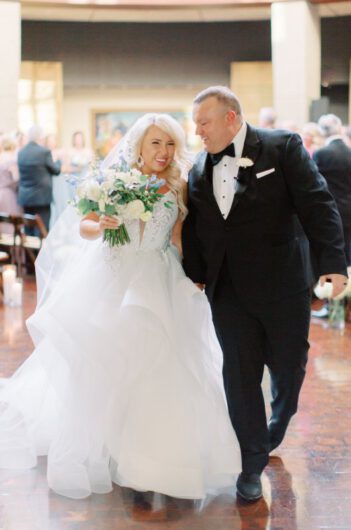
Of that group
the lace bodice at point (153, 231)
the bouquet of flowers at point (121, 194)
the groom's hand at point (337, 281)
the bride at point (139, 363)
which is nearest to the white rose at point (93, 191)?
the bouquet of flowers at point (121, 194)

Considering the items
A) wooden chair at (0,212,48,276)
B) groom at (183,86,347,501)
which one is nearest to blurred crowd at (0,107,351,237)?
wooden chair at (0,212,48,276)

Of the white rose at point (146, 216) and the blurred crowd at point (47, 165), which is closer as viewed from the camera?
the white rose at point (146, 216)

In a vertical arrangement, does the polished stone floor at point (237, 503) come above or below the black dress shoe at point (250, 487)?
below

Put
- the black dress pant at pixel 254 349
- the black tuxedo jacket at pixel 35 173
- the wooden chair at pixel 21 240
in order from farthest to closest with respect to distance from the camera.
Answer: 1. the black tuxedo jacket at pixel 35 173
2. the wooden chair at pixel 21 240
3. the black dress pant at pixel 254 349

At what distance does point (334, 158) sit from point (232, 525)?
4.77 metres

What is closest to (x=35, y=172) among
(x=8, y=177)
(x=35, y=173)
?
(x=35, y=173)

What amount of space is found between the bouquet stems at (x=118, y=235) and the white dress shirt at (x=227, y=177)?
1.60 ft

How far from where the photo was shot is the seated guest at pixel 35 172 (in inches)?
425

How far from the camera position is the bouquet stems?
12.5 feet

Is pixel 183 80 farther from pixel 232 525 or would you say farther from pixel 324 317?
pixel 232 525

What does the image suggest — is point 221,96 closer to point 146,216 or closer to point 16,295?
point 146,216

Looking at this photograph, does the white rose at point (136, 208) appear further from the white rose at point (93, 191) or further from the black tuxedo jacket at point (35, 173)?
the black tuxedo jacket at point (35, 173)

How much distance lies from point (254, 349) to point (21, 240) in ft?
22.3

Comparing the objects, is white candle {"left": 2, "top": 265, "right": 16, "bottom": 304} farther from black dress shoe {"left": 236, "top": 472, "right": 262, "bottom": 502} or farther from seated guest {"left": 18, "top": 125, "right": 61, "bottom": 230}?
black dress shoe {"left": 236, "top": 472, "right": 262, "bottom": 502}
